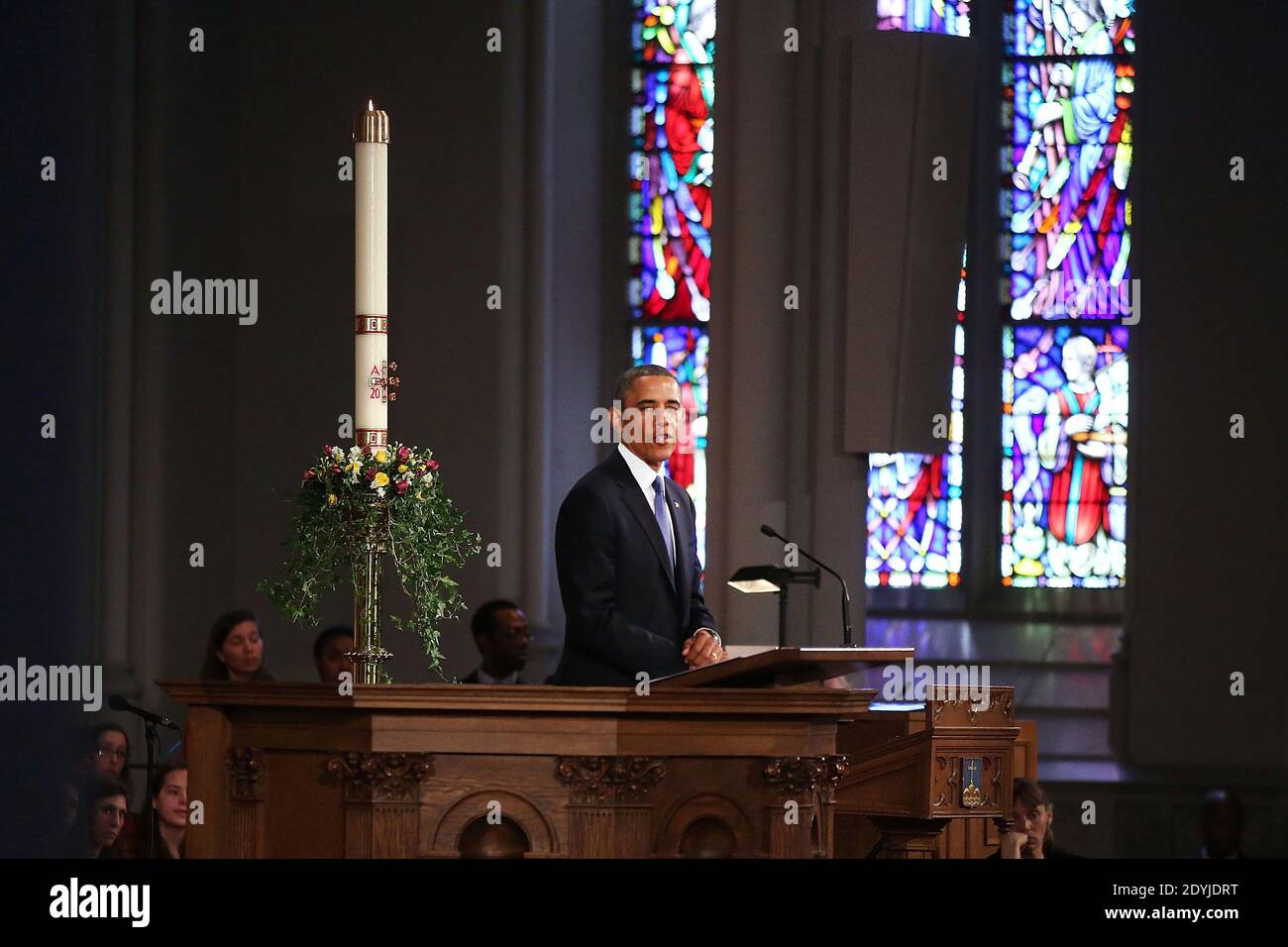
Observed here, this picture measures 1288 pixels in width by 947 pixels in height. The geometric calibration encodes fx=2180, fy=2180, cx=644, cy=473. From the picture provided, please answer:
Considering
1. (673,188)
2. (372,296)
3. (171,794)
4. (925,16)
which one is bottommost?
(171,794)

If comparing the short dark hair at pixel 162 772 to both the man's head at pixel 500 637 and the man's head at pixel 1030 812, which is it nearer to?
the man's head at pixel 1030 812

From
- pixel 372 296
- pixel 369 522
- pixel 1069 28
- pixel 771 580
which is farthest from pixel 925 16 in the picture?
pixel 369 522

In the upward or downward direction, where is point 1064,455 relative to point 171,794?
upward

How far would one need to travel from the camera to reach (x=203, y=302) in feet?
35.4

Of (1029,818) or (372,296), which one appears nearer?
(372,296)

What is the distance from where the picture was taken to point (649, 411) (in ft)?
16.9

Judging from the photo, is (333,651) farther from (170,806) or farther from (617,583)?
(617,583)

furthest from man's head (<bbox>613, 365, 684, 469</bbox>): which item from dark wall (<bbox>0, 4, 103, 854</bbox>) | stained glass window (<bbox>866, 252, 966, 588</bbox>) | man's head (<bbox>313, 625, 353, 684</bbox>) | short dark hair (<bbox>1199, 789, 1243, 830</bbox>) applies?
stained glass window (<bbox>866, 252, 966, 588</bbox>)

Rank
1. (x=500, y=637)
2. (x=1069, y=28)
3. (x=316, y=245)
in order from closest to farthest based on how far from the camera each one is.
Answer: (x=500, y=637) < (x=316, y=245) < (x=1069, y=28)

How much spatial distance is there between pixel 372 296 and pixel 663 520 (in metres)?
0.90

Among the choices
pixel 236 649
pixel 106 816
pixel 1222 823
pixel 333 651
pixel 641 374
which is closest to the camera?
pixel 641 374

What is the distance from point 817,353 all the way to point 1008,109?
6.43ft

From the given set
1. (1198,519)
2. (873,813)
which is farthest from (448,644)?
(873,813)
